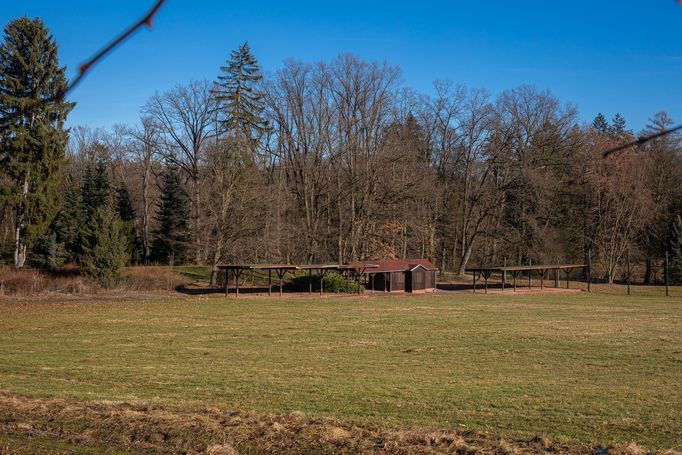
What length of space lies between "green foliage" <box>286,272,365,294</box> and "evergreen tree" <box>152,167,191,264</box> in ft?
41.8

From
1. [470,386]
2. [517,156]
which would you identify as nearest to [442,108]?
[517,156]

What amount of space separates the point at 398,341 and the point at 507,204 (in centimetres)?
4148

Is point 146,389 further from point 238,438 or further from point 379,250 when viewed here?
point 379,250

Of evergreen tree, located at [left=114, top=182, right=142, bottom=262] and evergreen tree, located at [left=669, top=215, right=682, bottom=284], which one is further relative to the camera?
evergreen tree, located at [left=669, top=215, right=682, bottom=284]

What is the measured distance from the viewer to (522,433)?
29.9 feet

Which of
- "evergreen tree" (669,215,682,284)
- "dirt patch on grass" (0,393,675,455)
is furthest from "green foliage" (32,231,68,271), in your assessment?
"evergreen tree" (669,215,682,284)

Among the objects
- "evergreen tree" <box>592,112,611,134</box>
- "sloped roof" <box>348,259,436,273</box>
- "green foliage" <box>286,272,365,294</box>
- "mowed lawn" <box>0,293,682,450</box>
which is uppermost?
"evergreen tree" <box>592,112,611,134</box>

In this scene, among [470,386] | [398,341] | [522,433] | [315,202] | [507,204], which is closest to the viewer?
[522,433]

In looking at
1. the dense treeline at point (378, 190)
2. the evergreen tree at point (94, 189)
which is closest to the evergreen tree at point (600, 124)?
the dense treeline at point (378, 190)

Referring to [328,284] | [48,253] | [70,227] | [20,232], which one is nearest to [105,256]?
[48,253]

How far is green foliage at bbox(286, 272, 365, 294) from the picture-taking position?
4512 cm

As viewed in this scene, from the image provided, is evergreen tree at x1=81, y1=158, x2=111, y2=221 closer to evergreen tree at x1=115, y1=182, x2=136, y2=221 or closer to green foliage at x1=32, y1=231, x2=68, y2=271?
evergreen tree at x1=115, y1=182, x2=136, y2=221

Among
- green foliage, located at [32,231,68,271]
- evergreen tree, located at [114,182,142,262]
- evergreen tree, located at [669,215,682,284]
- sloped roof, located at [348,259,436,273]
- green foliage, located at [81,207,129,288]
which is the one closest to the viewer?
green foliage, located at [81,207,129,288]

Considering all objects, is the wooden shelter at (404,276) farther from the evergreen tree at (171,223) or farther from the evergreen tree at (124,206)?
the evergreen tree at (124,206)
